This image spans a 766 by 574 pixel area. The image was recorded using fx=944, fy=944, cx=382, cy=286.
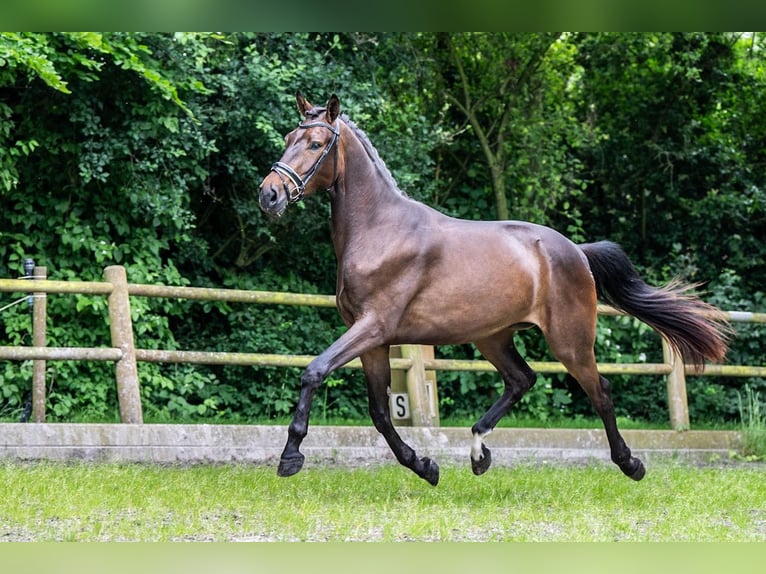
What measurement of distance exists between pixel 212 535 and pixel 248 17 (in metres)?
2.65

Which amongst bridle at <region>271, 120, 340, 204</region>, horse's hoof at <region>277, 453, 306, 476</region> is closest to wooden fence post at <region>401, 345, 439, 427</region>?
bridle at <region>271, 120, 340, 204</region>

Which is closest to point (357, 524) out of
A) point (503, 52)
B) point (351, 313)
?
point (351, 313)

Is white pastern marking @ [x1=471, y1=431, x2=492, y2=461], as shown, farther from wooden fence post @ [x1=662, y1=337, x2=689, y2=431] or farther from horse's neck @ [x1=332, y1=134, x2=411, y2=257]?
wooden fence post @ [x1=662, y1=337, x2=689, y2=431]

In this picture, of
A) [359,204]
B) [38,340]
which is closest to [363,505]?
[359,204]

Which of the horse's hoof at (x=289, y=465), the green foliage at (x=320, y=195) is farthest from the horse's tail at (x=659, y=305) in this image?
the green foliage at (x=320, y=195)

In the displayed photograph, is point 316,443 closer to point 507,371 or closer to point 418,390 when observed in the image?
point 418,390

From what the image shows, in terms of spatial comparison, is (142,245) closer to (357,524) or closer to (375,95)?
(375,95)

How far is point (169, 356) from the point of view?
645 cm

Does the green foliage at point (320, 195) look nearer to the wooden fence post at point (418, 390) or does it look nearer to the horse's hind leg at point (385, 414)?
the wooden fence post at point (418, 390)

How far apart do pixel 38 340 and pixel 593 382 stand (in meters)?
3.90

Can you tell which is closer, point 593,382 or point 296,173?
point 296,173

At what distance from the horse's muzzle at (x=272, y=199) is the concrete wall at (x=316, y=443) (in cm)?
244

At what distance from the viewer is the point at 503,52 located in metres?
10.5

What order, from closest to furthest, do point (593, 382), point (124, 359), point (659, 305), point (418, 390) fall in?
1. point (593, 382)
2. point (659, 305)
3. point (124, 359)
4. point (418, 390)
